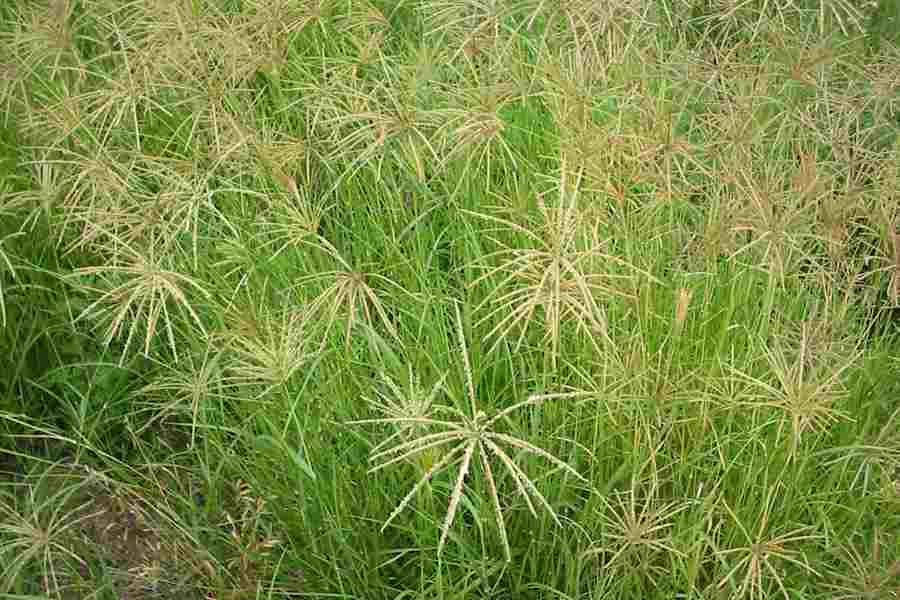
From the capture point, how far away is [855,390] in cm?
200

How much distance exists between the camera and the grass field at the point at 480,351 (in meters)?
1.72

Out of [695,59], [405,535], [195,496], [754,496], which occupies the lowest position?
[195,496]

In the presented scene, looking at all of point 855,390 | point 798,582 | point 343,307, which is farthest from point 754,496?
point 343,307

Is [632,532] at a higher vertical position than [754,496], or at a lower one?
higher

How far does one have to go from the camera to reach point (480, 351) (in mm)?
1951

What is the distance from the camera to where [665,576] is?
1.83m

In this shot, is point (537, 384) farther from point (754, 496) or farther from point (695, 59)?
point (695, 59)

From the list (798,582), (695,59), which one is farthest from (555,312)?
(695,59)

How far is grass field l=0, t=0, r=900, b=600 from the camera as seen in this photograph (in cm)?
172

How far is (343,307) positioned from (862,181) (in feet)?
4.00

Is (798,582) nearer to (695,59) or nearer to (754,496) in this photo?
(754,496)

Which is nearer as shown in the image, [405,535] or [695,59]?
[405,535]

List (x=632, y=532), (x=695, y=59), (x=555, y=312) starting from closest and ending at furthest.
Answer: (x=555, y=312) < (x=632, y=532) < (x=695, y=59)

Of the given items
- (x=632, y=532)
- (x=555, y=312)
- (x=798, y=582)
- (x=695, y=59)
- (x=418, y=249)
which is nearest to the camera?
(x=555, y=312)
